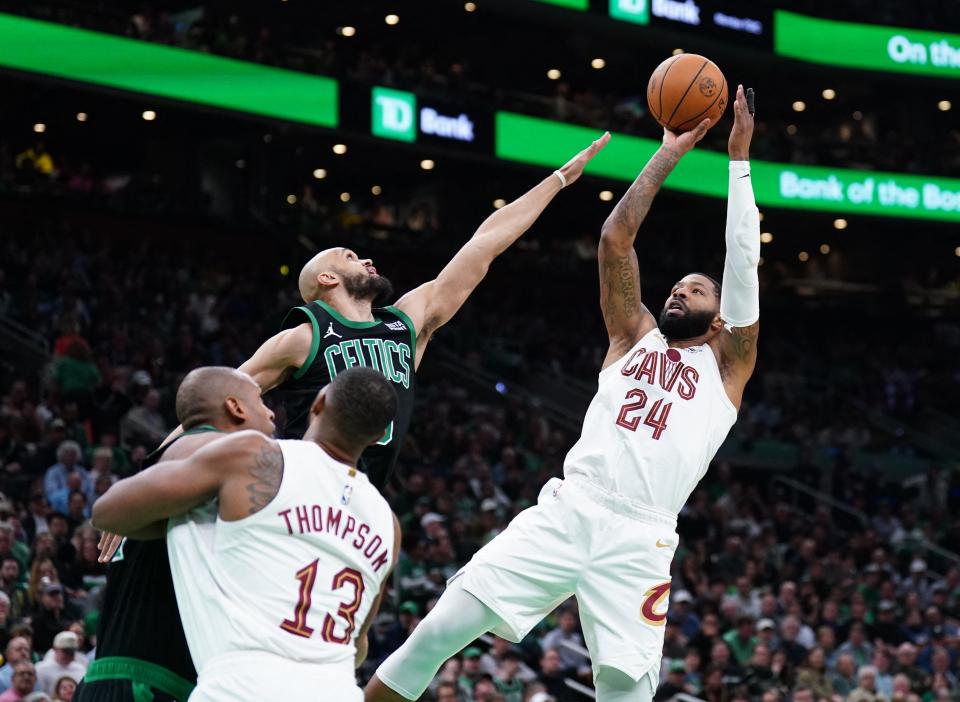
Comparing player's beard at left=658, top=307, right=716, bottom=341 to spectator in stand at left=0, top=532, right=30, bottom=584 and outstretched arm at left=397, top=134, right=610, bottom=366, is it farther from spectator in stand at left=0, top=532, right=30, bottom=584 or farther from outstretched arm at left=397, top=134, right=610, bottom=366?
spectator in stand at left=0, top=532, right=30, bottom=584

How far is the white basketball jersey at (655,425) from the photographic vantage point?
621 cm

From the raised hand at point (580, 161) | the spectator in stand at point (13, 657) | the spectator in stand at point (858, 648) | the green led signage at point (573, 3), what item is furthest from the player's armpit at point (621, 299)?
the green led signage at point (573, 3)

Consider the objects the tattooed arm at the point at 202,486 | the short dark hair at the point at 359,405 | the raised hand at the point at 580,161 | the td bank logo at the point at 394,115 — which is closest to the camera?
the tattooed arm at the point at 202,486

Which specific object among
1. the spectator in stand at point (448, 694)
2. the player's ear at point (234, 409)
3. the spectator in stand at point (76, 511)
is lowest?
the spectator in stand at point (448, 694)

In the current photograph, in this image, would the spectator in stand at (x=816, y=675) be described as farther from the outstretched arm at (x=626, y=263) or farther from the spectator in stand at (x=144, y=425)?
the outstretched arm at (x=626, y=263)

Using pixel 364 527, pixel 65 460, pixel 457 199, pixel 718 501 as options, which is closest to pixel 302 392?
pixel 364 527

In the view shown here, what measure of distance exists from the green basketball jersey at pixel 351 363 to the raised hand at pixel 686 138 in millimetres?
1556

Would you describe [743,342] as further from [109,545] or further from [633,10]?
[633,10]

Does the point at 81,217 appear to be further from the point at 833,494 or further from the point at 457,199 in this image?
the point at 833,494

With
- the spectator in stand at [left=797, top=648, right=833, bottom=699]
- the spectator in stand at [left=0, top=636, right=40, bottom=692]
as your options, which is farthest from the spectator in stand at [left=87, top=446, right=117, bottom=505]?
the spectator in stand at [left=797, top=648, right=833, bottom=699]

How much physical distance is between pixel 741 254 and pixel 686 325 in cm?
45

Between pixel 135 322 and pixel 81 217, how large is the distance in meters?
4.43

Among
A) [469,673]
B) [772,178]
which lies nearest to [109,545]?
[469,673]

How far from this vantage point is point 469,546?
16000mm
